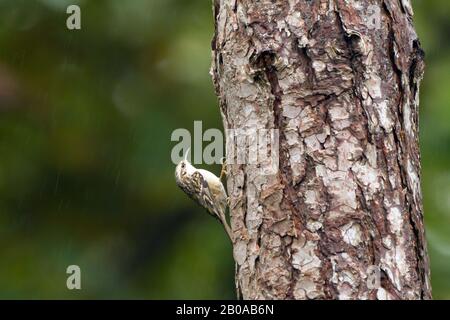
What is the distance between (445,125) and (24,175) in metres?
2.06

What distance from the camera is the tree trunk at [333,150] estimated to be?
2732 mm

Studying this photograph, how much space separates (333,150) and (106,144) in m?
2.18

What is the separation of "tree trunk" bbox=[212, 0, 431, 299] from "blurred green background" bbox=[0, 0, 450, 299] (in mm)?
1625

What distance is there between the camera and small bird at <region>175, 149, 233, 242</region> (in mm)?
4230

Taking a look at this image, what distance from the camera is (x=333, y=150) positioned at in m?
2.77

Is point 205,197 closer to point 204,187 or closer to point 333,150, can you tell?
point 204,187

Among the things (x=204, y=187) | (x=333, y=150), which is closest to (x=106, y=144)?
(x=204, y=187)

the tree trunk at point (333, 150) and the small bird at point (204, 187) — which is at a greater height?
the small bird at point (204, 187)

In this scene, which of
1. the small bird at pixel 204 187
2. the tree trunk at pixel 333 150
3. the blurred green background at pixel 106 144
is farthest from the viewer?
the blurred green background at pixel 106 144

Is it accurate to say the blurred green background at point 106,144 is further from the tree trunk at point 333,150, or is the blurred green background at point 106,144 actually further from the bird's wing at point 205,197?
the tree trunk at point 333,150

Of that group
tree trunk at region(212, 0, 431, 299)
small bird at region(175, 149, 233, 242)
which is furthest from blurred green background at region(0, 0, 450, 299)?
tree trunk at region(212, 0, 431, 299)

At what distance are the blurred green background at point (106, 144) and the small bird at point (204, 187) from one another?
12 cm

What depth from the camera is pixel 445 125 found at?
4.10m

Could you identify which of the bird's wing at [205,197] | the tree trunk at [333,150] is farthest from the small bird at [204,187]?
the tree trunk at [333,150]
